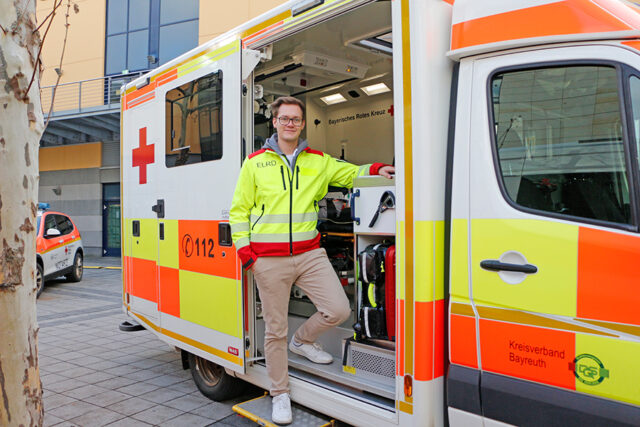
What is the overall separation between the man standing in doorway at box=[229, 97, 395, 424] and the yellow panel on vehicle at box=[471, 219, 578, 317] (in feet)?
3.36

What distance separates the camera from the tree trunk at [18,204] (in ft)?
5.72

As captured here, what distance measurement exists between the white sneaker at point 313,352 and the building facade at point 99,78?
1216 centimetres

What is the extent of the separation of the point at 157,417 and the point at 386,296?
2.09m

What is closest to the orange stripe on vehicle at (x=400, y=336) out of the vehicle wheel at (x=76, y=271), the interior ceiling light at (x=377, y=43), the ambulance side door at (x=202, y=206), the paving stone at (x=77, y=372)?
the ambulance side door at (x=202, y=206)

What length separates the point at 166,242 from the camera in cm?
414

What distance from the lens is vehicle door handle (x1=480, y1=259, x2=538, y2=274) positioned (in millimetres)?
2010

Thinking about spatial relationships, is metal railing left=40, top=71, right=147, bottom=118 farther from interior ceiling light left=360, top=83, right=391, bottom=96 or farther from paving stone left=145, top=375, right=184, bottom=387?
paving stone left=145, top=375, right=184, bottom=387

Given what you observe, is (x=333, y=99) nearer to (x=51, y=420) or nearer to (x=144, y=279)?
(x=144, y=279)

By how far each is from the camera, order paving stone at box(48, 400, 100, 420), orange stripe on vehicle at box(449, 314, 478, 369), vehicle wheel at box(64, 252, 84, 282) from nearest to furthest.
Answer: orange stripe on vehicle at box(449, 314, 478, 369)
paving stone at box(48, 400, 100, 420)
vehicle wheel at box(64, 252, 84, 282)

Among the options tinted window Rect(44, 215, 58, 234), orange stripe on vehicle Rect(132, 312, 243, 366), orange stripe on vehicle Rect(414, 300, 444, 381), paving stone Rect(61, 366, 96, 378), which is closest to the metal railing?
tinted window Rect(44, 215, 58, 234)

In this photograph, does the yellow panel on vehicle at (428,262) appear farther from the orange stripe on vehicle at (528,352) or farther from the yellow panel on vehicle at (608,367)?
the yellow panel on vehicle at (608,367)

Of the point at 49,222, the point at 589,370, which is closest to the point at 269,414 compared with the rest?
the point at 589,370

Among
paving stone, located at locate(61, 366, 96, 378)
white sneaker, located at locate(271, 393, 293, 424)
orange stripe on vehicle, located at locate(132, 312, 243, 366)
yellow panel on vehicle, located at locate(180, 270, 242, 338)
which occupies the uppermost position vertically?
yellow panel on vehicle, located at locate(180, 270, 242, 338)

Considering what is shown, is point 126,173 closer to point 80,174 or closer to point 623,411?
point 623,411
